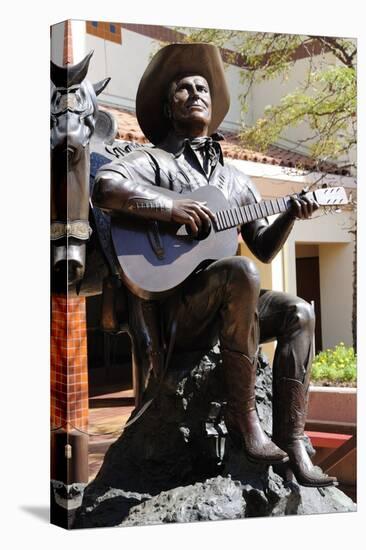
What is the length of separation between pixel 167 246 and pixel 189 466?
3.76ft

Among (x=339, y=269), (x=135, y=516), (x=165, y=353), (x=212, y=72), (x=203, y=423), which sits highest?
(x=212, y=72)

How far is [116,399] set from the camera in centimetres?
502

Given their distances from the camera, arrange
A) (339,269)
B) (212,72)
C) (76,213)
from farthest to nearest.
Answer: (339,269), (212,72), (76,213)

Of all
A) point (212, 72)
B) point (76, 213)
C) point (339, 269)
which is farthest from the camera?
point (339, 269)

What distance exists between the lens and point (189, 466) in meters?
5.13

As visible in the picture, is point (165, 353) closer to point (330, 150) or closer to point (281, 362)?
point (281, 362)

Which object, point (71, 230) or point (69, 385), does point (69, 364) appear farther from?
point (71, 230)

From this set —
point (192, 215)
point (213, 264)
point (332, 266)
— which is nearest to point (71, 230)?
point (192, 215)

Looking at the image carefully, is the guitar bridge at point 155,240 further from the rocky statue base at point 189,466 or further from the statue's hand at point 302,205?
the statue's hand at point 302,205

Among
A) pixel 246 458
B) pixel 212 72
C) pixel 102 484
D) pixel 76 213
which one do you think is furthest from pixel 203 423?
pixel 212 72

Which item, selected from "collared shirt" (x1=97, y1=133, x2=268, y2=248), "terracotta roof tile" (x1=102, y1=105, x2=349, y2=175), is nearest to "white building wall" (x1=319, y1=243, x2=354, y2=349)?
"terracotta roof tile" (x1=102, y1=105, x2=349, y2=175)

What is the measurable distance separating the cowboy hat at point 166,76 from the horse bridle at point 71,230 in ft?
2.30

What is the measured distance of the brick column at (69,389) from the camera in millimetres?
4855

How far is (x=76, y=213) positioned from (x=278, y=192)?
1549 millimetres
